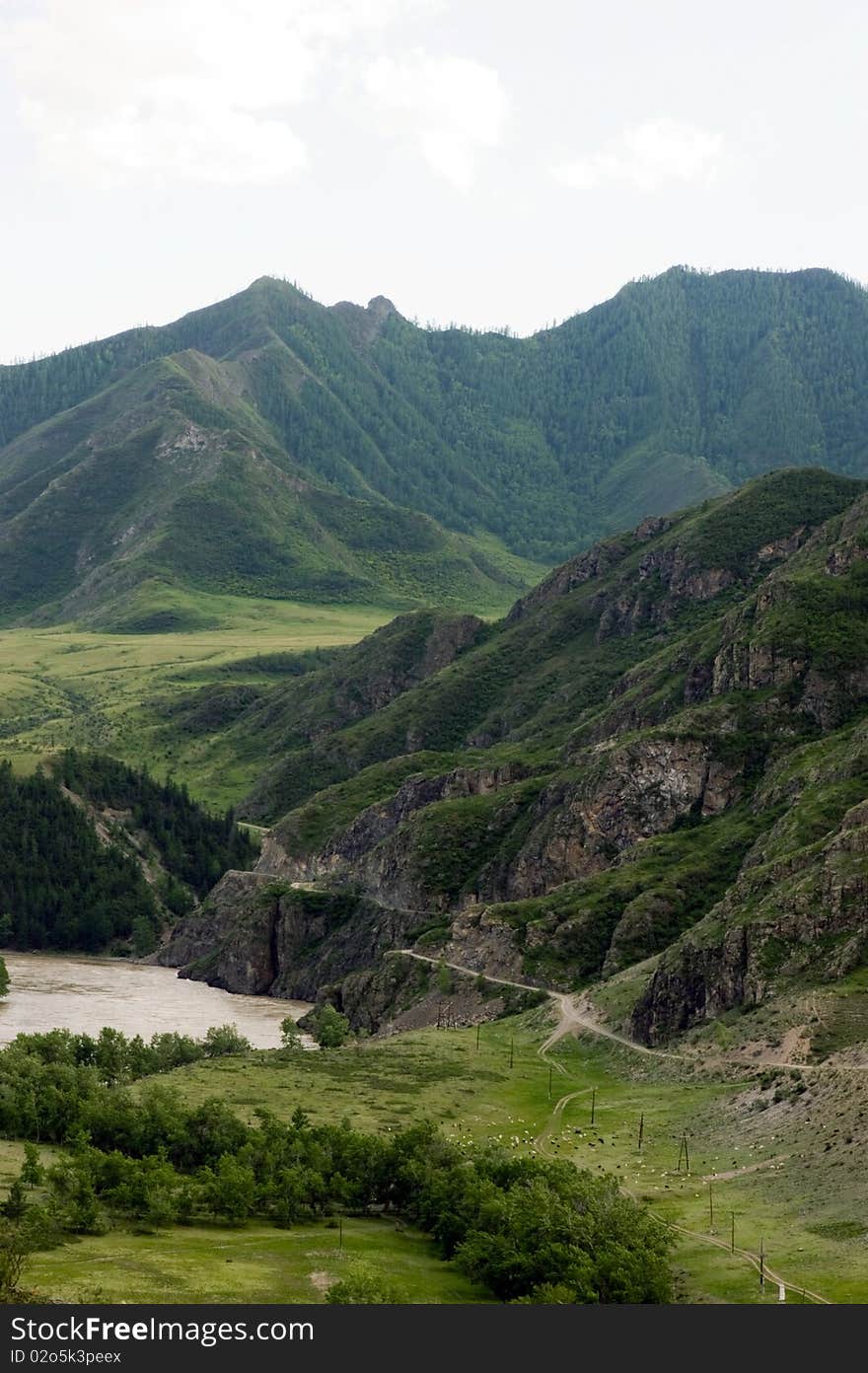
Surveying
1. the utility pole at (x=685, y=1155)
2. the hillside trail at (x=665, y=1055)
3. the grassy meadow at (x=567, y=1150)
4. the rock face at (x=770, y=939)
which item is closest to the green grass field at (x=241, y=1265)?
the grassy meadow at (x=567, y=1150)

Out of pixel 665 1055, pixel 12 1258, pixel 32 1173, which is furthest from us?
pixel 665 1055

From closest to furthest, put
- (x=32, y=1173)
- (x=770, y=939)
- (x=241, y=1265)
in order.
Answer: (x=241, y=1265)
(x=32, y=1173)
(x=770, y=939)

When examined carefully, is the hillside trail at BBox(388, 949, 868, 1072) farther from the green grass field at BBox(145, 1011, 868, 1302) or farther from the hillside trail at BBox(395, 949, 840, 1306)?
the green grass field at BBox(145, 1011, 868, 1302)

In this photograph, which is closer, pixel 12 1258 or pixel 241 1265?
pixel 12 1258

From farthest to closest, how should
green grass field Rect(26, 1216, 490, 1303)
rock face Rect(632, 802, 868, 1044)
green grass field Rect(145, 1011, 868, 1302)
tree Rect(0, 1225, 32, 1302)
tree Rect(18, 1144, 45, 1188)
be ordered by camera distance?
rock face Rect(632, 802, 868, 1044), tree Rect(18, 1144, 45, 1188), green grass field Rect(145, 1011, 868, 1302), green grass field Rect(26, 1216, 490, 1303), tree Rect(0, 1225, 32, 1302)

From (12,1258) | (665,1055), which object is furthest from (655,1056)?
(12,1258)

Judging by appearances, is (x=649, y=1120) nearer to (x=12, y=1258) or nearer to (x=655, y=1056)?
(x=655, y=1056)

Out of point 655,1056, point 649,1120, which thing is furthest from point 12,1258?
point 655,1056

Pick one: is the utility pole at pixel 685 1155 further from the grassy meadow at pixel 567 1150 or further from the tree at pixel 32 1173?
the tree at pixel 32 1173

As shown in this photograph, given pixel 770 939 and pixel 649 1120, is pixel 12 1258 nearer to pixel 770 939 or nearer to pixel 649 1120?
pixel 649 1120

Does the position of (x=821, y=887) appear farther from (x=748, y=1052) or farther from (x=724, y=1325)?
(x=724, y=1325)

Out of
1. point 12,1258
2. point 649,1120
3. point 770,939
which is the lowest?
point 649,1120

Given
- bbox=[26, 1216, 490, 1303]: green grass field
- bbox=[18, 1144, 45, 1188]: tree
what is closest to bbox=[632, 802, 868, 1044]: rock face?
bbox=[26, 1216, 490, 1303]: green grass field

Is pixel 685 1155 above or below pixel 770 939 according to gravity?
below
